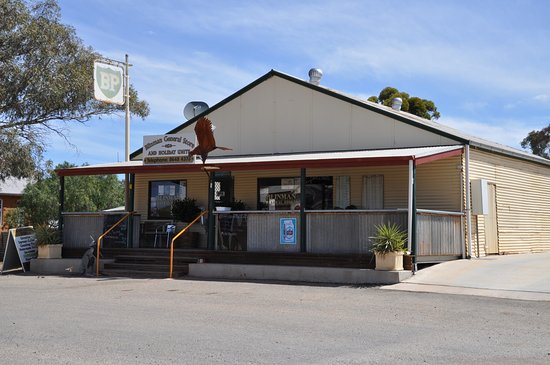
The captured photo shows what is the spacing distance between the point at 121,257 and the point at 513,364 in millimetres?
13996

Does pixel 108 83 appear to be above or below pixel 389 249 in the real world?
above

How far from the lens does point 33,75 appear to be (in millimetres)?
24406

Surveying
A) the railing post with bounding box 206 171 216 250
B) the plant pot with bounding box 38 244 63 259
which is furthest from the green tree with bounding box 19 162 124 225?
the railing post with bounding box 206 171 216 250

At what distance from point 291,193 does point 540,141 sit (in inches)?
1320

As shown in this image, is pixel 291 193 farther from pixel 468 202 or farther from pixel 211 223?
pixel 468 202

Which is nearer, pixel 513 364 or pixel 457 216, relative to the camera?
pixel 513 364

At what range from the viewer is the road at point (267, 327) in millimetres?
6965

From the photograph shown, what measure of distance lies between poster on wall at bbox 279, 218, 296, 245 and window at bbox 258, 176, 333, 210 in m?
2.96

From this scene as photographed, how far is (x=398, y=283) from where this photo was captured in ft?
46.0

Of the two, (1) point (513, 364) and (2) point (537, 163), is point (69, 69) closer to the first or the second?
(2) point (537, 163)

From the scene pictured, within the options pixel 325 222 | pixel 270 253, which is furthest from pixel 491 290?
pixel 270 253

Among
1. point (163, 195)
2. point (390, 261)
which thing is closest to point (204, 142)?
point (163, 195)

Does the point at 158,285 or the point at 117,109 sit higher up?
the point at 117,109

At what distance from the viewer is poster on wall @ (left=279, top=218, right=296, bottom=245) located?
16.3m
